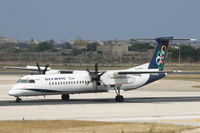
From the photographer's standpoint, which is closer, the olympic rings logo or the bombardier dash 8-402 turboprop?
the bombardier dash 8-402 turboprop

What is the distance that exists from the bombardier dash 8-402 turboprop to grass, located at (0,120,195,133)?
37.9 feet

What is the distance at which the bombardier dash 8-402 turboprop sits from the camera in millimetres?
42469

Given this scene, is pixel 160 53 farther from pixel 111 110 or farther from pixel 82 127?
pixel 82 127

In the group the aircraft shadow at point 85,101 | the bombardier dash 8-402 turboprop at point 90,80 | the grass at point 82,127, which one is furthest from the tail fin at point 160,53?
the grass at point 82,127

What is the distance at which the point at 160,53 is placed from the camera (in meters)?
47.3

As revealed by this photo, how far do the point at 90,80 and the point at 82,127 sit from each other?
1588cm

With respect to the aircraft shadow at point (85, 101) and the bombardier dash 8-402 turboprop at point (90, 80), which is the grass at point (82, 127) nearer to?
the aircraft shadow at point (85, 101)

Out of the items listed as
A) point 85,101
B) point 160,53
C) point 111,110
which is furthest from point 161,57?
point 111,110

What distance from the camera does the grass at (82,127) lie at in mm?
27609

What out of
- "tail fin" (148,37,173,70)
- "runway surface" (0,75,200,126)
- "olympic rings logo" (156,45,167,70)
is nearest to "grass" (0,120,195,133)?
"runway surface" (0,75,200,126)

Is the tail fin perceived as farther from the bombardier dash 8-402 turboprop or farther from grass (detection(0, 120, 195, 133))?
grass (detection(0, 120, 195, 133))

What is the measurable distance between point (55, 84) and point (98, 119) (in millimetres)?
11530

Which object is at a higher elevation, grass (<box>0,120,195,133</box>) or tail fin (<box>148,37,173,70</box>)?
tail fin (<box>148,37,173,70</box>)

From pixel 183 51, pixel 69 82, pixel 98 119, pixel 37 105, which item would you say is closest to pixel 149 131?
pixel 98 119
